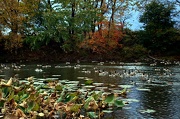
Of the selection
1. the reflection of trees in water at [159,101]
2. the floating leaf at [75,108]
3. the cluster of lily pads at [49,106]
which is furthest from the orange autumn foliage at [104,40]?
the floating leaf at [75,108]

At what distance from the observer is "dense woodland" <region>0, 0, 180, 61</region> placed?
3550 centimetres

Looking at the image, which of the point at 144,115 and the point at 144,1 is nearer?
the point at 144,115

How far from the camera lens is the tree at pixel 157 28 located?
35375mm

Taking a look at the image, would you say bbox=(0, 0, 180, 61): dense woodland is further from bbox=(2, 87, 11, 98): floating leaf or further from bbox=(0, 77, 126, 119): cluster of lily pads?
bbox=(2, 87, 11, 98): floating leaf

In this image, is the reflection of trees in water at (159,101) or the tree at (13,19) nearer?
the reflection of trees in water at (159,101)

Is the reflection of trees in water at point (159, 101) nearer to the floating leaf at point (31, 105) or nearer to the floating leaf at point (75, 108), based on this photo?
the floating leaf at point (75, 108)

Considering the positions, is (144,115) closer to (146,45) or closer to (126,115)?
(126,115)

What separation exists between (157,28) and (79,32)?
860 centimetres

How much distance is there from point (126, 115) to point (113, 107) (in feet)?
3.06

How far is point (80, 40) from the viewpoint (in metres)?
36.6

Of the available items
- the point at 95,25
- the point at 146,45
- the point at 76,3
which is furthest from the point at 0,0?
the point at 146,45

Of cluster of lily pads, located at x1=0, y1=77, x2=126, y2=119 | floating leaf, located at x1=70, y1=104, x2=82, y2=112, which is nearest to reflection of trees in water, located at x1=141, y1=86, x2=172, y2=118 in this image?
cluster of lily pads, located at x1=0, y1=77, x2=126, y2=119

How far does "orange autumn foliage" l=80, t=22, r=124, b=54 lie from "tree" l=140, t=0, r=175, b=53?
3.03 m

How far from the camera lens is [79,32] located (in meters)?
37.4
